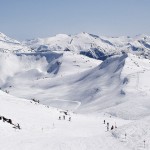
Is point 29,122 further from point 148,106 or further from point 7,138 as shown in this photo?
point 148,106

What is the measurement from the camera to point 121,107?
13762cm

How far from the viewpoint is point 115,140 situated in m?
43.2

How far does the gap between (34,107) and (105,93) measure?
11330 cm

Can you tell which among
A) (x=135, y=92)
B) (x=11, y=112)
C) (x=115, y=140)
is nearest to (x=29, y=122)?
(x=11, y=112)

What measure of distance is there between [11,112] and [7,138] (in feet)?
77.4

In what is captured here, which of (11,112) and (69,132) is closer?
(69,132)

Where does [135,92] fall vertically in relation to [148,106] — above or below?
above

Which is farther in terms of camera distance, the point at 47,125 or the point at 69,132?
the point at 47,125

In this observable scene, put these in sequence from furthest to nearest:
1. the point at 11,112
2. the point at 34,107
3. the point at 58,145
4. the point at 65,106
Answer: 1. the point at 65,106
2. the point at 34,107
3. the point at 11,112
4. the point at 58,145

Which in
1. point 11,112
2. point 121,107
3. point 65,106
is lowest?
point 11,112

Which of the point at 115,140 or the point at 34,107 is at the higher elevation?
the point at 34,107

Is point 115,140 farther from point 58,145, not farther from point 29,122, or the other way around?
point 29,122

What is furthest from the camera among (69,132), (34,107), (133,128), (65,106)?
(65,106)

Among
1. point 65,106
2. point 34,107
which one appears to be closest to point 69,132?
point 34,107
